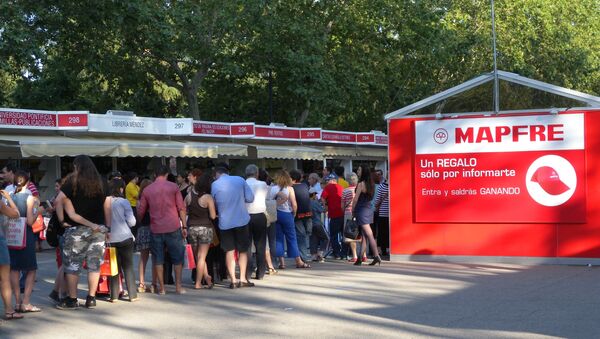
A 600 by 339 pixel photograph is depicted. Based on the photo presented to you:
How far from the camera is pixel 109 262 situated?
11.1m

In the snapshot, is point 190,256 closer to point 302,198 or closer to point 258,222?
point 258,222

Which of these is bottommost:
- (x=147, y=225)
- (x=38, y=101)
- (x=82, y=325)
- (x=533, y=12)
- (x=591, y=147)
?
(x=82, y=325)

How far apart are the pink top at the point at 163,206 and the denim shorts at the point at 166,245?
0.08 metres

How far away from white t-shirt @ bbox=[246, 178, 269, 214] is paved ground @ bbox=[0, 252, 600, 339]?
3.32 feet

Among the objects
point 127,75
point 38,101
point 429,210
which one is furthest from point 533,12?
point 429,210

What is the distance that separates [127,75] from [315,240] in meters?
23.2

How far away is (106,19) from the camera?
1275 inches

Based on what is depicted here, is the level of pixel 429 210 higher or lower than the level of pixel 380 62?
lower

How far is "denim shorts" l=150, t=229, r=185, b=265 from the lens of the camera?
1180 centimetres

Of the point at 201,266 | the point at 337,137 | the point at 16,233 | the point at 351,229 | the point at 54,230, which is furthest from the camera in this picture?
the point at 337,137

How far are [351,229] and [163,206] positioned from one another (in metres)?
4.78

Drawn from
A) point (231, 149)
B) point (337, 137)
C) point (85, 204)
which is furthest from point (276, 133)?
point (85, 204)

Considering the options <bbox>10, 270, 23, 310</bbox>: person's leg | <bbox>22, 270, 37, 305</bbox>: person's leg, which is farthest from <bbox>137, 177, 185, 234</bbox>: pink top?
<bbox>10, 270, 23, 310</bbox>: person's leg

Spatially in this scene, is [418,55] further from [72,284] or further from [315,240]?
[72,284]
